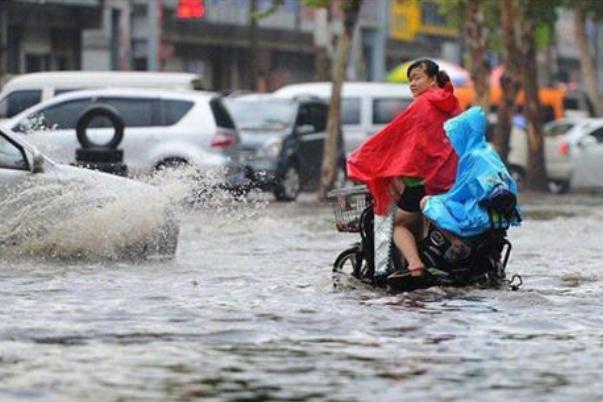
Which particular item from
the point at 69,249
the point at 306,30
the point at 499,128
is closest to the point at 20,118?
the point at 69,249

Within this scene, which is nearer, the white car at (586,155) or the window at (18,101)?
the window at (18,101)

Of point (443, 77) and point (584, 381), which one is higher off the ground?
point (443, 77)

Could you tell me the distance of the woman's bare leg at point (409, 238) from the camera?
13977 mm

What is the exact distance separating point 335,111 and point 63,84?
4.18 meters

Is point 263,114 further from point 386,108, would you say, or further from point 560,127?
point 560,127

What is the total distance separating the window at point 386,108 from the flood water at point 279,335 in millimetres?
19418

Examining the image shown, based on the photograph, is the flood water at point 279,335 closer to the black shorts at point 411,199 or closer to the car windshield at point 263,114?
the black shorts at point 411,199

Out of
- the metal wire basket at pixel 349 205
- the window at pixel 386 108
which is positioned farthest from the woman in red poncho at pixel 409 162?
the window at pixel 386 108

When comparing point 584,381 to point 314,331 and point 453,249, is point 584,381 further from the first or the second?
point 453,249

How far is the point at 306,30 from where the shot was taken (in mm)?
75188

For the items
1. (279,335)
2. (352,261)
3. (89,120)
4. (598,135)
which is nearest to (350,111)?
(598,135)

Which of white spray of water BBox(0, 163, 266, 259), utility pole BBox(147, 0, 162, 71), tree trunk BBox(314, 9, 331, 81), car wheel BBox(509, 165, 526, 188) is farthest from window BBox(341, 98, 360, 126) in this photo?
white spray of water BBox(0, 163, 266, 259)

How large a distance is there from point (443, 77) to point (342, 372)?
487cm

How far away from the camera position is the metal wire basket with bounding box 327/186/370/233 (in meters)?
14.6
